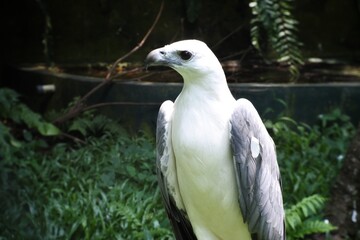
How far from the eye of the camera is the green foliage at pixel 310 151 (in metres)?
5.58

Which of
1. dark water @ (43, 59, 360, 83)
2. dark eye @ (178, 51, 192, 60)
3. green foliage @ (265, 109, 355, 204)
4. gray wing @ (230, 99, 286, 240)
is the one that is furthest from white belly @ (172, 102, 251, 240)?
dark water @ (43, 59, 360, 83)

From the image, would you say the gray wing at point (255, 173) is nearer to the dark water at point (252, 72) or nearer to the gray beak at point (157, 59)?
the gray beak at point (157, 59)

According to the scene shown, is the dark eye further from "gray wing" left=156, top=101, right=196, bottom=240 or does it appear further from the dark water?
the dark water

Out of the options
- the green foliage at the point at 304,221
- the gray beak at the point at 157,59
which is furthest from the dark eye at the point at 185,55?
the green foliage at the point at 304,221

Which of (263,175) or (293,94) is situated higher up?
(263,175)

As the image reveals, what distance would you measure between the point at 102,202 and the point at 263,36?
11.1ft

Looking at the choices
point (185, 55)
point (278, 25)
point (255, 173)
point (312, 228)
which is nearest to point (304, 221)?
point (312, 228)

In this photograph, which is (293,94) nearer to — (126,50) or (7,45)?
(126,50)

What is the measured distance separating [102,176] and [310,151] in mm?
1799

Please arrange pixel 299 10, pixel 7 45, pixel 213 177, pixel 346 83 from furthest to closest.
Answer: pixel 299 10 < pixel 7 45 < pixel 346 83 < pixel 213 177

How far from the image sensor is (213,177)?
325cm

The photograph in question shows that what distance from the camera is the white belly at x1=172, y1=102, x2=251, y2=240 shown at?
3152mm

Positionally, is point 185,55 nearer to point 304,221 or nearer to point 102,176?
point 304,221

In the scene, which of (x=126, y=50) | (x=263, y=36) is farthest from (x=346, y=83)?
(x=126, y=50)
